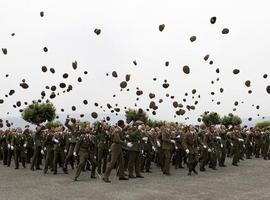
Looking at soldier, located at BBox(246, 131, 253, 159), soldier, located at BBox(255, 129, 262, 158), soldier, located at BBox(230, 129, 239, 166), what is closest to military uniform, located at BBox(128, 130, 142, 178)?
soldier, located at BBox(230, 129, 239, 166)

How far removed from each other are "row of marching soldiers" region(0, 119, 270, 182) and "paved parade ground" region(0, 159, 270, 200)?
2.23ft

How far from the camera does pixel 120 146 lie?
15.9 m

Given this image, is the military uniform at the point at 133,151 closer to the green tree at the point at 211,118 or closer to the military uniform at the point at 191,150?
the military uniform at the point at 191,150

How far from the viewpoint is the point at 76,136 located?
1781 cm

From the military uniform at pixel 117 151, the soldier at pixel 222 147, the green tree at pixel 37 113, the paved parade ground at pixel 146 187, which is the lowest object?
the paved parade ground at pixel 146 187

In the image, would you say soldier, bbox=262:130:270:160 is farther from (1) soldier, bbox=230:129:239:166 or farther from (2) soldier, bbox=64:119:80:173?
(2) soldier, bbox=64:119:80:173

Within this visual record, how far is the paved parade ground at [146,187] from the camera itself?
12211mm

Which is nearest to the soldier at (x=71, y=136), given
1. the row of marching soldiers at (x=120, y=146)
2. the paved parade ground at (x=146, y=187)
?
the row of marching soldiers at (x=120, y=146)

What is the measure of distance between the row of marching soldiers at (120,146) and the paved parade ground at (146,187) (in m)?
0.68

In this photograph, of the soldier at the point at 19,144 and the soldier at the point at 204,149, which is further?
the soldier at the point at 19,144

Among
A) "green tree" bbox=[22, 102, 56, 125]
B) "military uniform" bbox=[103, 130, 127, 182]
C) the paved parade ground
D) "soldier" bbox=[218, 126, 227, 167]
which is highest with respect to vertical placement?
"green tree" bbox=[22, 102, 56, 125]

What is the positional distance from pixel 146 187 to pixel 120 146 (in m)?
2.33

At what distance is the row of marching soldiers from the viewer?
1633 cm

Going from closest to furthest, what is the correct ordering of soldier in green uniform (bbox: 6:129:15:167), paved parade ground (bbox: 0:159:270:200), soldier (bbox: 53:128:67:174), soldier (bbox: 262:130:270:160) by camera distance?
paved parade ground (bbox: 0:159:270:200) < soldier (bbox: 53:128:67:174) < soldier in green uniform (bbox: 6:129:15:167) < soldier (bbox: 262:130:270:160)
